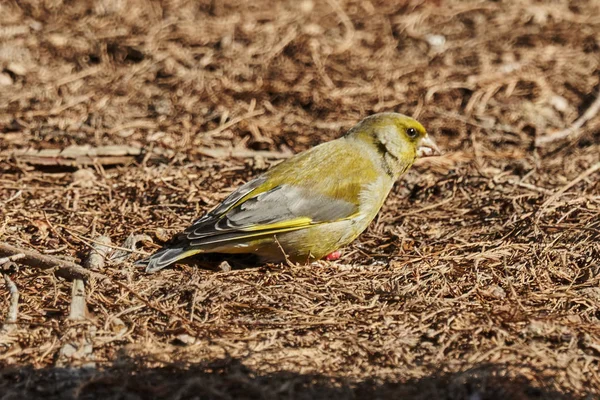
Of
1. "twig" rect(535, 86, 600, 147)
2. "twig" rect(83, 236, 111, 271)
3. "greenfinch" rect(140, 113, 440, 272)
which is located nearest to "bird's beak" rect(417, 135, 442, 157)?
"greenfinch" rect(140, 113, 440, 272)

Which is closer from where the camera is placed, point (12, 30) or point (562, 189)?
point (562, 189)

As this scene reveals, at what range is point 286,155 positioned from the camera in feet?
22.6

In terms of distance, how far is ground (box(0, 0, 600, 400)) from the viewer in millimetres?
3916

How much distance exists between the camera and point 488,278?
4.85 meters

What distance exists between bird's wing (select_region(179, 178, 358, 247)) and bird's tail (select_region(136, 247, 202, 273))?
0.24 feet

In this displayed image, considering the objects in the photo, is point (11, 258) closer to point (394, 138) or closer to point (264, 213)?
point (264, 213)

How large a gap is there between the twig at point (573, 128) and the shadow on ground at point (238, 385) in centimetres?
408

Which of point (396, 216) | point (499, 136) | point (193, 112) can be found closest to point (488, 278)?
point (396, 216)

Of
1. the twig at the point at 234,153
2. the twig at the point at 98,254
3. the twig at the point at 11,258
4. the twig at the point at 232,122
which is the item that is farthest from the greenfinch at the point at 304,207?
the twig at the point at 232,122

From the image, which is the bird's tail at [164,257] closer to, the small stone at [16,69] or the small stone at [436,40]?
the small stone at [16,69]

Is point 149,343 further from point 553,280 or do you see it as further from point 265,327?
point 553,280

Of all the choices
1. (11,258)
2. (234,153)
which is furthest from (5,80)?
(11,258)

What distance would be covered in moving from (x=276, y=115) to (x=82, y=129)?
5.83 ft

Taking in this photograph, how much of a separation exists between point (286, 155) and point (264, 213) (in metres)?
1.68
